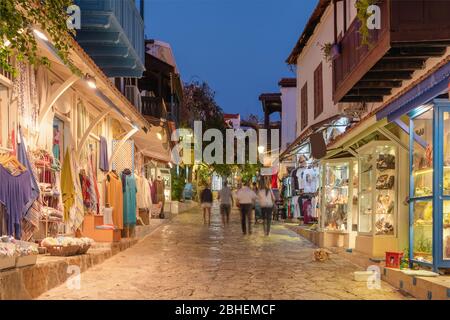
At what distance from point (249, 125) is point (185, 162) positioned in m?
20.7

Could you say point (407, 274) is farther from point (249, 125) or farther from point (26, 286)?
point (249, 125)

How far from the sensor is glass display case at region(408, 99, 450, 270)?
28.9 ft

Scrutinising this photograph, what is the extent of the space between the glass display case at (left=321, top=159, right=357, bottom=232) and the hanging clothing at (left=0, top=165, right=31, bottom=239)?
932 cm

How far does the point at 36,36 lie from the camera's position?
26.2ft

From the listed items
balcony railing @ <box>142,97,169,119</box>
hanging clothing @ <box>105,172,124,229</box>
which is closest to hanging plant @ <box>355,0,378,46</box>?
hanging clothing @ <box>105,172,124,229</box>

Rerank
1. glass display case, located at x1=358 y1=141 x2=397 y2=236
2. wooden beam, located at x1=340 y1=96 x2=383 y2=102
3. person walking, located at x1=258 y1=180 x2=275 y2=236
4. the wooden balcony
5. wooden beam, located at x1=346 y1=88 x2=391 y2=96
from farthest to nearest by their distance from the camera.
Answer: person walking, located at x1=258 y1=180 x2=275 y2=236 → wooden beam, located at x1=340 y1=96 x2=383 y2=102 → wooden beam, located at x1=346 y1=88 x2=391 y2=96 → glass display case, located at x1=358 y1=141 x2=397 y2=236 → the wooden balcony

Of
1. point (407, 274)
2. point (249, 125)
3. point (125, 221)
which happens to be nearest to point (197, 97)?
point (249, 125)

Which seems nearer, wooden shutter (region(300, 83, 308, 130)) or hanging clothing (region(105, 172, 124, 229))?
hanging clothing (region(105, 172, 124, 229))

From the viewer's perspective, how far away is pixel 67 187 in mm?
11430

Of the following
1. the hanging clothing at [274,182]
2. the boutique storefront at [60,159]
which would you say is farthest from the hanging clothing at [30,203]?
the hanging clothing at [274,182]

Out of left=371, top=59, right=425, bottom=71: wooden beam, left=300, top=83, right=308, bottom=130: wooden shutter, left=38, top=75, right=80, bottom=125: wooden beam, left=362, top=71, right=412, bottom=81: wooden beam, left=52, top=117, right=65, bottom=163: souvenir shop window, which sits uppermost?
left=300, top=83, right=308, bottom=130: wooden shutter

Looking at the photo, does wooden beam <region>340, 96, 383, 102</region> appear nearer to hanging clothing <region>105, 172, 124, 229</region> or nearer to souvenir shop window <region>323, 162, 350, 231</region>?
Answer: souvenir shop window <region>323, 162, 350, 231</region>

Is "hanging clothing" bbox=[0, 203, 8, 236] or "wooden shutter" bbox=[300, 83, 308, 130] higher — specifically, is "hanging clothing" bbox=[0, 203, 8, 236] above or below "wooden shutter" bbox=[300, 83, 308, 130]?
below

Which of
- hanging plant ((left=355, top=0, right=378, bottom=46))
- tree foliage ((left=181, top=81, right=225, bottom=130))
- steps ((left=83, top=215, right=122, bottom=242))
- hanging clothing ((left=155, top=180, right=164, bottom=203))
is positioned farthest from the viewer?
tree foliage ((left=181, top=81, right=225, bottom=130))
